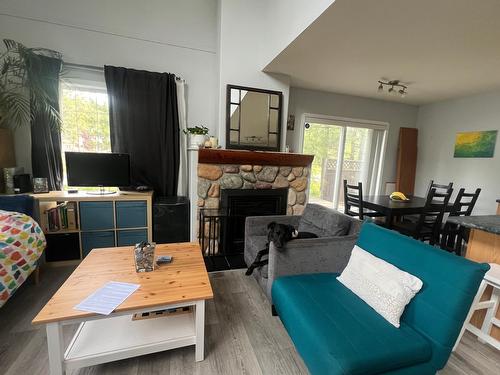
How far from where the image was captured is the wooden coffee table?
1160 mm

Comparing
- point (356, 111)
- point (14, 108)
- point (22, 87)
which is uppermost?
point (356, 111)

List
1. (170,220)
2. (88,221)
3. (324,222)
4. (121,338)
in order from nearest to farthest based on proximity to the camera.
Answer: (121,338)
(324,222)
(88,221)
(170,220)

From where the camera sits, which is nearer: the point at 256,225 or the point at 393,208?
the point at 256,225

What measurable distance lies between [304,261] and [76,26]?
3547 millimetres

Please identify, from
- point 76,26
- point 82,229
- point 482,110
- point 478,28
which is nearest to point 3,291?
point 82,229

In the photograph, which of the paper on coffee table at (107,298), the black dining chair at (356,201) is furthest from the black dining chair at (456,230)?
the paper on coffee table at (107,298)

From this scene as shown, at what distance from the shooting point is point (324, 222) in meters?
2.14

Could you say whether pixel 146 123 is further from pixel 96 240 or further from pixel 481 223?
pixel 481 223

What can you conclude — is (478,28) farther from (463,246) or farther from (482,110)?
(463,246)

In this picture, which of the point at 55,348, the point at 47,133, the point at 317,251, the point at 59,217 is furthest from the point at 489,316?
the point at 47,133

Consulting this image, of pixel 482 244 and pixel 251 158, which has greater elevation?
pixel 251 158

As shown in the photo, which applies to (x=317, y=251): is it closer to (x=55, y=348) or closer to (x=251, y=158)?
(x=251, y=158)

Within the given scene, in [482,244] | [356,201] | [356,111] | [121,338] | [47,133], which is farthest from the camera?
[356,111]

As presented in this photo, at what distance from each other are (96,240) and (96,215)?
29 centimetres
